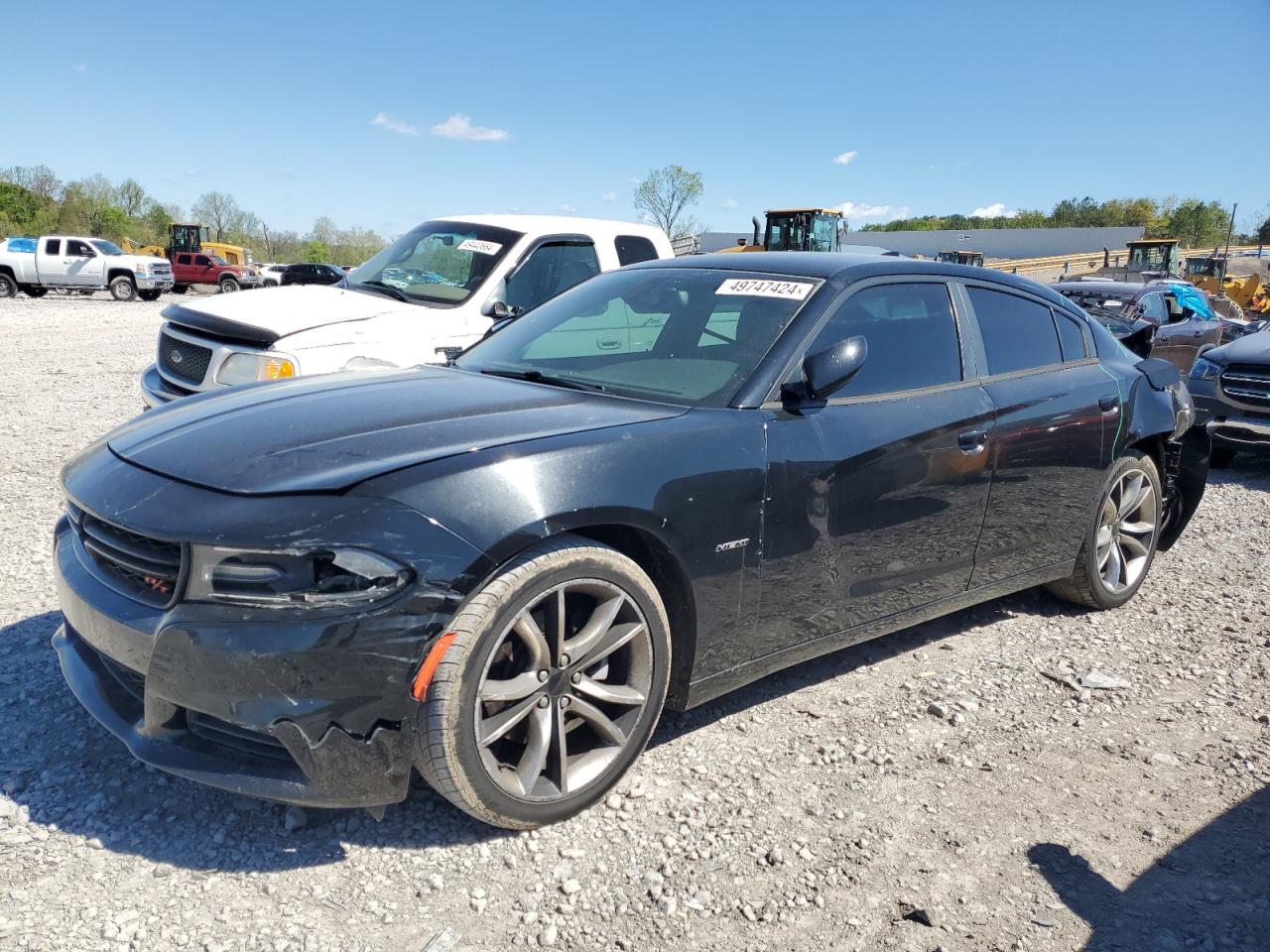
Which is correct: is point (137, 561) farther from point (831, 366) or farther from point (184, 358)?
point (184, 358)

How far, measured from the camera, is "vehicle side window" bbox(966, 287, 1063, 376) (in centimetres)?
396

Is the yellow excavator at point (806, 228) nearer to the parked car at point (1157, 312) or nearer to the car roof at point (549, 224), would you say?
the parked car at point (1157, 312)

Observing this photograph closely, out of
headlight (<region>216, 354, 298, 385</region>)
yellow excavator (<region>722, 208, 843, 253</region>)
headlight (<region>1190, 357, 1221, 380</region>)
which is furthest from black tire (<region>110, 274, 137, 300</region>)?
headlight (<region>1190, 357, 1221, 380</region>)

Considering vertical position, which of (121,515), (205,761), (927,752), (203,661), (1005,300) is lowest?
(927,752)

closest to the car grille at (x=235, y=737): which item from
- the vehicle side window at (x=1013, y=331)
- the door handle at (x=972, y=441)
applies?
the door handle at (x=972, y=441)

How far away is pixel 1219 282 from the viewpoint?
107ft

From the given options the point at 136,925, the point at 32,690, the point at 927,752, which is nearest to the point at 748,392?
the point at 927,752

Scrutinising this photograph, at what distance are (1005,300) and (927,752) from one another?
6.61 feet

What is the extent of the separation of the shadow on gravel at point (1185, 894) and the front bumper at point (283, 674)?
1.76m

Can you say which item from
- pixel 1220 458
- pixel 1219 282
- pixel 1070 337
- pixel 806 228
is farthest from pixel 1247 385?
pixel 1219 282

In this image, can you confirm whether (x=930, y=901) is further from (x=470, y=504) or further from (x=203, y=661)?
(x=203, y=661)

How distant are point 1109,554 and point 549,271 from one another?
4274mm

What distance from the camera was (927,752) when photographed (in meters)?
3.23

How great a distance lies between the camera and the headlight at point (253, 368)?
5.60m
